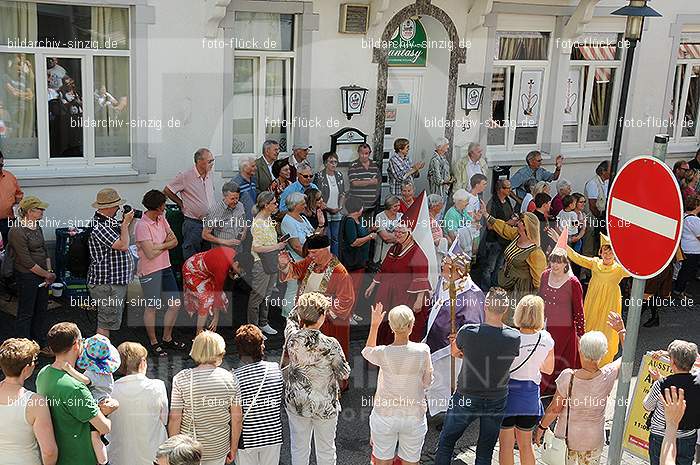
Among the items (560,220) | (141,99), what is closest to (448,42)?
(560,220)

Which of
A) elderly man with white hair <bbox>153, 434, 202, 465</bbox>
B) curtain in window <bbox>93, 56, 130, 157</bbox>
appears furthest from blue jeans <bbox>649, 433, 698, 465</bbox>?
curtain in window <bbox>93, 56, 130, 157</bbox>

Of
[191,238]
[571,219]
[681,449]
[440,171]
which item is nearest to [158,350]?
[191,238]

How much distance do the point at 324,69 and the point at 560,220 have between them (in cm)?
386

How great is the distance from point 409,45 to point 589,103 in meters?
3.80

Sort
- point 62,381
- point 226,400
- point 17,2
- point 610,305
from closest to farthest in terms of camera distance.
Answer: point 62,381, point 226,400, point 610,305, point 17,2

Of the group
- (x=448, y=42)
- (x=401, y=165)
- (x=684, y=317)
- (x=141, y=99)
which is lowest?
(x=684, y=317)

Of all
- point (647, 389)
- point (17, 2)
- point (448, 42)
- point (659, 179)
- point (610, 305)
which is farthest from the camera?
point (448, 42)

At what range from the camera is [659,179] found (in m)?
5.03

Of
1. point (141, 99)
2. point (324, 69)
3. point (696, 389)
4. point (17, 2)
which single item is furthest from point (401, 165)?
point (696, 389)

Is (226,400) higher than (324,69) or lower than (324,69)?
lower

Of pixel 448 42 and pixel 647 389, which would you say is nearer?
pixel 647 389

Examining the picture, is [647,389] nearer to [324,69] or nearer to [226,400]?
[226,400]

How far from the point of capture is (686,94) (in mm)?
16438

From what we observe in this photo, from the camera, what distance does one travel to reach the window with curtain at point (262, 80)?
12.1 meters
